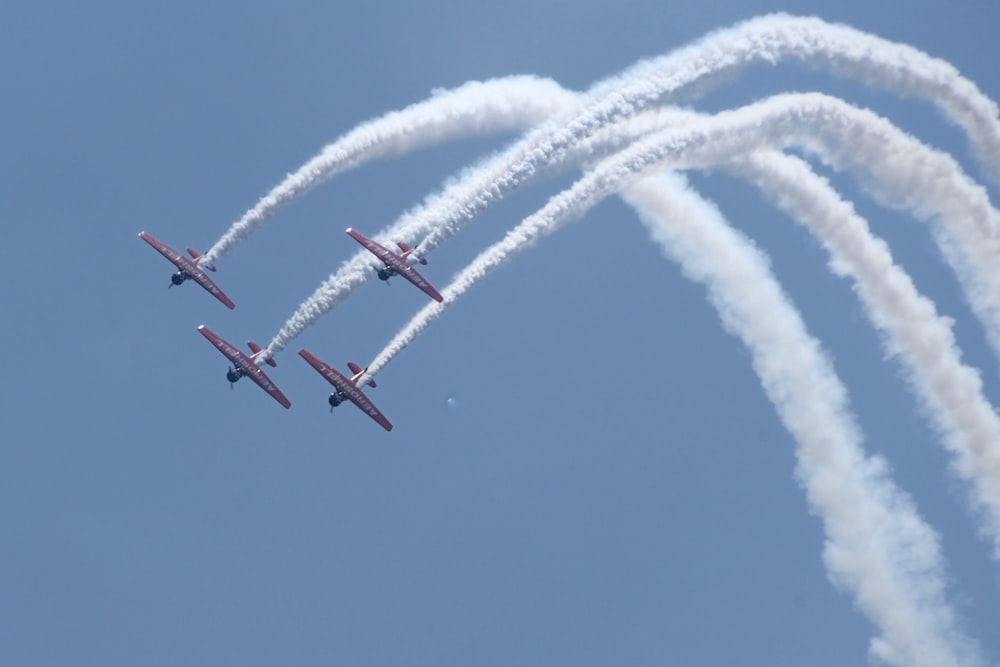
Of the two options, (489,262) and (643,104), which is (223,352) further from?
(643,104)

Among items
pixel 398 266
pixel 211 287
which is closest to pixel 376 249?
pixel 398 266

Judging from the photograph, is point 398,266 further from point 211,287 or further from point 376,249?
point 211,287

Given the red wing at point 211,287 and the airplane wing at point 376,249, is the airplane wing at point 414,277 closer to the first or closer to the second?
the airplane wing at point 376,249

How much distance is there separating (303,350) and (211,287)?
20.3 ft

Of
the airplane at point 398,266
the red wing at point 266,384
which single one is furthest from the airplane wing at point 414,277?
the red wing at point 266,384

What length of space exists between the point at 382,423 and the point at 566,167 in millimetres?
11990

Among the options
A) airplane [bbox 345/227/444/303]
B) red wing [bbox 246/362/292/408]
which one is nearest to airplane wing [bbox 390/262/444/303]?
airplane [bbox 345/227/444/303]

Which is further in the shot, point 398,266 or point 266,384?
point 266,384

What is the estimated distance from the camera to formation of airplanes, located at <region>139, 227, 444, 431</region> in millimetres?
52156

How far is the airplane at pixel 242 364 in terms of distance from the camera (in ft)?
182

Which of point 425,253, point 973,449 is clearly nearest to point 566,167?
point 425,253

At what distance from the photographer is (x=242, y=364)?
55.8 meters

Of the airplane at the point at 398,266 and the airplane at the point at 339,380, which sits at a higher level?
the airplane at the point at 398,266

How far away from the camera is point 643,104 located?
47.1 metres
